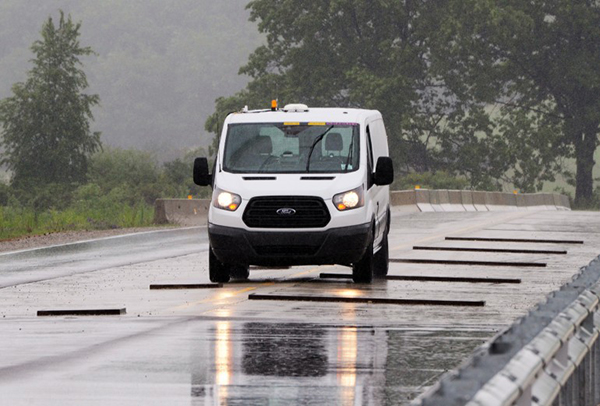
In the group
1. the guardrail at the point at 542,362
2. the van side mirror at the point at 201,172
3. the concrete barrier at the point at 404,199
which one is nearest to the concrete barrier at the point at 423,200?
the concrete barrier at the point at 404,199

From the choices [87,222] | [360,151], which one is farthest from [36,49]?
[360,151]

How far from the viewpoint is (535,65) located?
291 feet

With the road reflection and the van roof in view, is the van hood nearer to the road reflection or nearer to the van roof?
the van roof

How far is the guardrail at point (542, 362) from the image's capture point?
4824 mm

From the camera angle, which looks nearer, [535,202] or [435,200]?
[435,200]

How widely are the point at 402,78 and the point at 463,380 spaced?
3131 inches

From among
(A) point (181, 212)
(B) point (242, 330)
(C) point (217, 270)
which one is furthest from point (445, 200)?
(B) point (242, 330)

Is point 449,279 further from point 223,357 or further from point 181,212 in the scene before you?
point 181,212

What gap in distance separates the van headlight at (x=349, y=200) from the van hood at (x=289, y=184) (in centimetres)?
6

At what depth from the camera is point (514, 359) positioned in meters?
5.48

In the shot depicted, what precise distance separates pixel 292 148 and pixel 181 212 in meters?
20.0

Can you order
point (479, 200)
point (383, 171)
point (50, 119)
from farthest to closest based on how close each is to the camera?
point (50, 119) → point (479, 200) → point (383, 171)

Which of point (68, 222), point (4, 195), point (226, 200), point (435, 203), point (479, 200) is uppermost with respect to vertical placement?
point (226, 200)

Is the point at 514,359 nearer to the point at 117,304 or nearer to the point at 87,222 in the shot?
the point at 117,304
